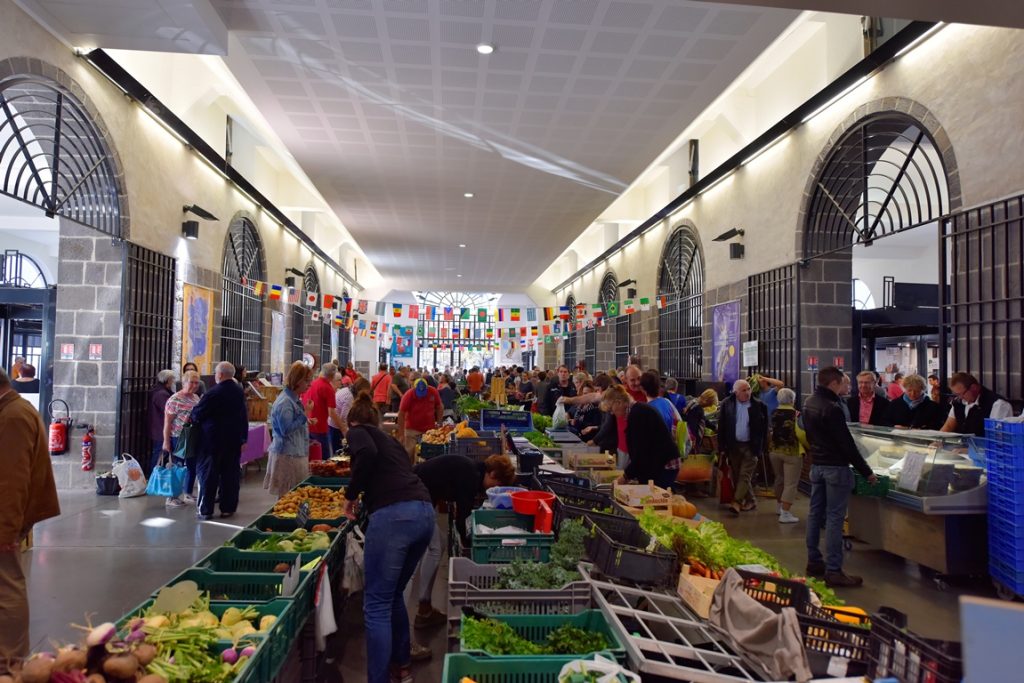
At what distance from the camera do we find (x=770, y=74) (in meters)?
10.3

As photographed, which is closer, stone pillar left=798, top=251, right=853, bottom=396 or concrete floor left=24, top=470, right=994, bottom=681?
concrete floor left=24, top=470, right=994, bottom=681

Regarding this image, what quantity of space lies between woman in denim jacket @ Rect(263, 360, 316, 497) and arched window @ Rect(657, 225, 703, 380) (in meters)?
8.37

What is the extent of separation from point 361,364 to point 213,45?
2383 centimetres

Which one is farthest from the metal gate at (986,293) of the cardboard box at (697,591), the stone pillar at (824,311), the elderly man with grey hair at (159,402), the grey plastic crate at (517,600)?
the elderly man with grey hair at (159,402)

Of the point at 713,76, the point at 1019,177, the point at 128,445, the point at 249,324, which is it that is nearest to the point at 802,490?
the point at 1019,177

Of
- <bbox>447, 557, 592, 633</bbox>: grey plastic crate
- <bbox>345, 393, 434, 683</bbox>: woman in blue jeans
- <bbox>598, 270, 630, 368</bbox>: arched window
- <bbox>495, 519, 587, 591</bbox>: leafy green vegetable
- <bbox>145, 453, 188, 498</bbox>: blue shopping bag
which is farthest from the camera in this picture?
<bbox>598, 270, 630, 368</bbox>: arched window

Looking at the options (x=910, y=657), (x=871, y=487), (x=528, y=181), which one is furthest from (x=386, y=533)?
(x=528, y=181)

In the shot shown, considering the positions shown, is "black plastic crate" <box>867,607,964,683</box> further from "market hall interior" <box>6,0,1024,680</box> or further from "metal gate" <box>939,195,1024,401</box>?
"metal gate" <box>939,195,1024,401</box>

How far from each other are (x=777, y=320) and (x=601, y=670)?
26.7 ft

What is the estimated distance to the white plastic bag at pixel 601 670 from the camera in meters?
2.27

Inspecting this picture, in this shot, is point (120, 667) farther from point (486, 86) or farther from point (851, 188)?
point (851, 188)

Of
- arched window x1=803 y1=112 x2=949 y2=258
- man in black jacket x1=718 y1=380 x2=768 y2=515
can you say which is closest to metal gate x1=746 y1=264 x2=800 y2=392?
arched window x1=803 y1=112 x2=949 y2=258

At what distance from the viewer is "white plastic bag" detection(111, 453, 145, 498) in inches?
314

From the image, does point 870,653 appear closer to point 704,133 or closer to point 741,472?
point 741,472
